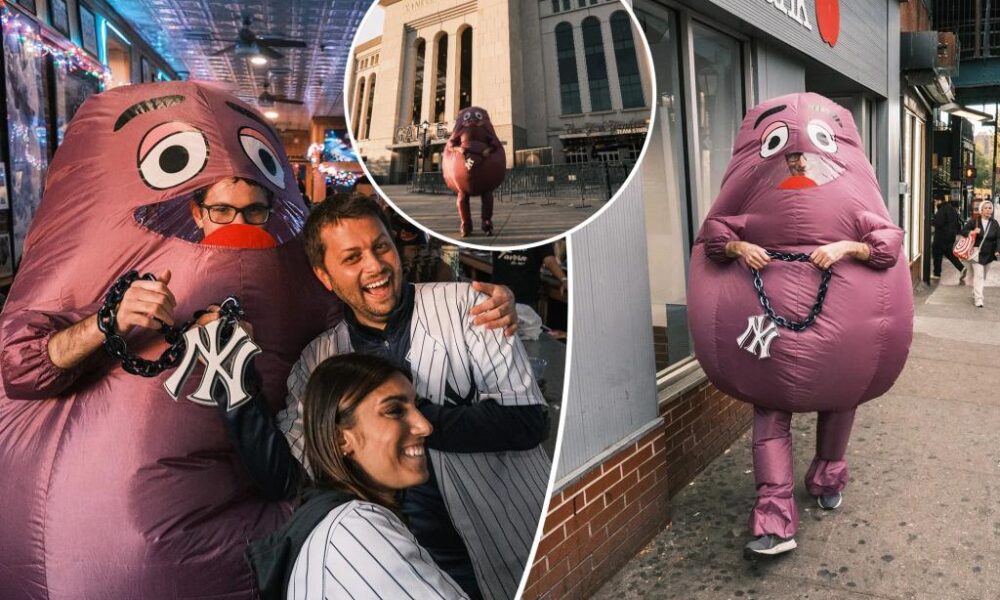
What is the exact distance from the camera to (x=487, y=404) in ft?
4.49

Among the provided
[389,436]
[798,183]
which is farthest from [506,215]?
[798,183]

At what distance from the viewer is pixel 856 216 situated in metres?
3.65

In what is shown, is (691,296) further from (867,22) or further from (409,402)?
(867,22)

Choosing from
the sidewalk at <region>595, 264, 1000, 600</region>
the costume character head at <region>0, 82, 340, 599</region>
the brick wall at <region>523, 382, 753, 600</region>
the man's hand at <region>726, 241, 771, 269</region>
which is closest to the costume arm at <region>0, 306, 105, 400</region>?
the costume character head at <region>0, 82, 340, 599</region>

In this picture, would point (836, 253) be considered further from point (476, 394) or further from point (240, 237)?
point (240, 237)

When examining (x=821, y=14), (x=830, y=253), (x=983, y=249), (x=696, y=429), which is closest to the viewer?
(x=830, y=253)

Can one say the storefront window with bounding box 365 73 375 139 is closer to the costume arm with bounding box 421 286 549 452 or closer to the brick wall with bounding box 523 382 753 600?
the costume arm with bounding box 421 286 549 452

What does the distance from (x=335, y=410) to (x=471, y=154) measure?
0.46m

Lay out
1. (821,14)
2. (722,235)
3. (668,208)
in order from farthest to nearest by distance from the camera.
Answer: (821,14) → (668,208) → (722,235)

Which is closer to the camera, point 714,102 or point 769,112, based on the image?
point 769,112

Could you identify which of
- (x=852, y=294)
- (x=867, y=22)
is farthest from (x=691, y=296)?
(x=867, y=22)

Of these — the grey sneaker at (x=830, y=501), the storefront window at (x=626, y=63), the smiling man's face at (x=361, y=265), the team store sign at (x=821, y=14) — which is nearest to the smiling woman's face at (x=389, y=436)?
the smiling man's face at (x=361, y=265)

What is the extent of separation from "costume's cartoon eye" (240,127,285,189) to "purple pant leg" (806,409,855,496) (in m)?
3.74

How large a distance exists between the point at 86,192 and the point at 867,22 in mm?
10531
